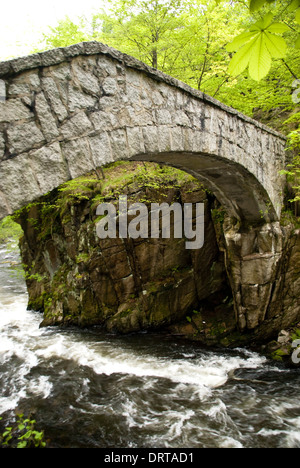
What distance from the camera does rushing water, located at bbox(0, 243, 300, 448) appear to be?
4148mm

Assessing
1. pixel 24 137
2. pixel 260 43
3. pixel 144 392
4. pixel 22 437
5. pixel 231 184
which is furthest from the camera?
pixel 231 184

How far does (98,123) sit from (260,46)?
162 cm

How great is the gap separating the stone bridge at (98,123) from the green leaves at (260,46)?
4.86 feet

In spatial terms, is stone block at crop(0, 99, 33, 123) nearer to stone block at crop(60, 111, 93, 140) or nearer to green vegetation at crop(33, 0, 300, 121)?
stone block at crop(60, 111, 93, 140)

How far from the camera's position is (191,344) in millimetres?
6852

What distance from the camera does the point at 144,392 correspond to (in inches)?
202

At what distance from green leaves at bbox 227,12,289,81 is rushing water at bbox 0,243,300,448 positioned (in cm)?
465

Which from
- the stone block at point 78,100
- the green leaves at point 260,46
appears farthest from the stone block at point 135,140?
the green leaves at point 260,46

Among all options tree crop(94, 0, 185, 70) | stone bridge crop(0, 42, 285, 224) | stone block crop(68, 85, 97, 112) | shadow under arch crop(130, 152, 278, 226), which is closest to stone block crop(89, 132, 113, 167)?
stone bridge crop(0, 42, 285, 224)

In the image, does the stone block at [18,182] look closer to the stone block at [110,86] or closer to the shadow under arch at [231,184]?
the stone block at [110,86]

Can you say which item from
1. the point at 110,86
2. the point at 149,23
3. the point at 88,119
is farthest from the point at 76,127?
the point at 149,23

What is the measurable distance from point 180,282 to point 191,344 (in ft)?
5.05

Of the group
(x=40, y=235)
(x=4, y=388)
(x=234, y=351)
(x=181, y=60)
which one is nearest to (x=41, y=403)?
(x=4, y=388)

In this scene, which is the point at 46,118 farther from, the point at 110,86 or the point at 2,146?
the point at 110,86
